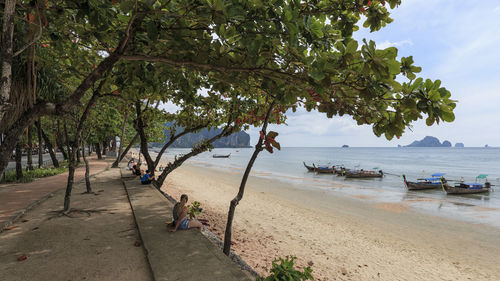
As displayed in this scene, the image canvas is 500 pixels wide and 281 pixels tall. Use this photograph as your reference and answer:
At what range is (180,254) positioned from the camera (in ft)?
12.5

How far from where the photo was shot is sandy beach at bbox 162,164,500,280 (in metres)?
6.50

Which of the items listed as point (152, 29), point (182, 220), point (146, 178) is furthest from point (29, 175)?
point (152, 29)

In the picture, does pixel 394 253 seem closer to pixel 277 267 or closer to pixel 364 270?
pixel 364 270

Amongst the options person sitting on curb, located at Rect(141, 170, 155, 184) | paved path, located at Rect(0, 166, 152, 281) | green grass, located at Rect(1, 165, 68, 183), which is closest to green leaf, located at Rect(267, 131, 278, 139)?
paved path, located at Rect(0, 166, 152, 281)

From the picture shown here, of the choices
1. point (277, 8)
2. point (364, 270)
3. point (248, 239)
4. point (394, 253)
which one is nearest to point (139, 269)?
point (277, 8)

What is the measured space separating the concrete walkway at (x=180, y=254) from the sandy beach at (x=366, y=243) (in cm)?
167

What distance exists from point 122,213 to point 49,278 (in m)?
3.07

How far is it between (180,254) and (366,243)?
25.2 feet

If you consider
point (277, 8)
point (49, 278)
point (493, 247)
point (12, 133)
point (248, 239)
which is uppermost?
point (277, 8)

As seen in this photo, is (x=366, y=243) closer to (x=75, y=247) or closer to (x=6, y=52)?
(x=75, y=247)

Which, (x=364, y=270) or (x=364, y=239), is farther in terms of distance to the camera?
(x=364, y=239)

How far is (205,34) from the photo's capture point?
3.13 metres

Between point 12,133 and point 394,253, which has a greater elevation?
point 12,133

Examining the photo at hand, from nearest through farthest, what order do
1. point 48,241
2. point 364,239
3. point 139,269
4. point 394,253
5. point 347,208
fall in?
1. point 139,269
2. point 48,241
3. point 394,253
4. point 364,239
5. point 347,208
